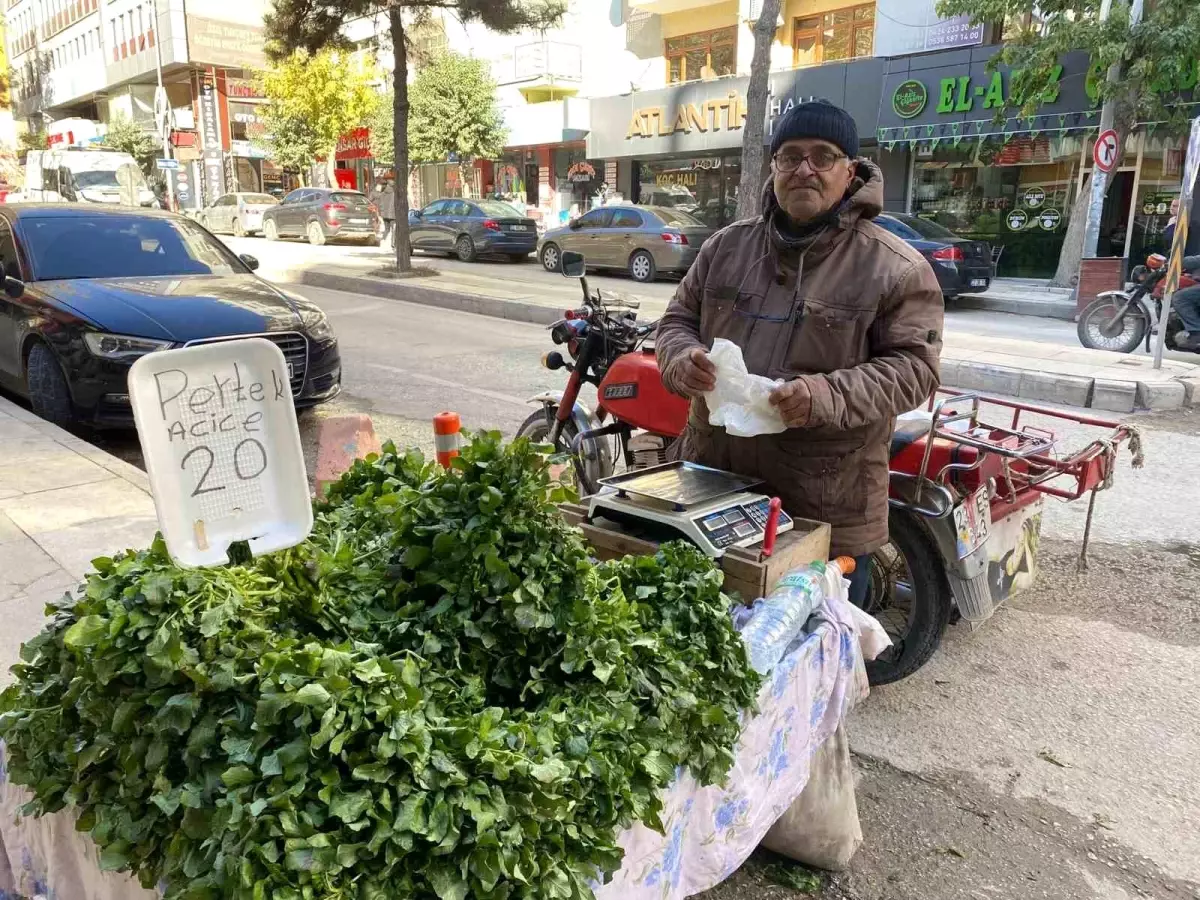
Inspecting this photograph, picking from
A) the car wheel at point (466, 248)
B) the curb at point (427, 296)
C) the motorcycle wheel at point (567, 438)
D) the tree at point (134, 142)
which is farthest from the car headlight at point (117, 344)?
the tree at point (134, 142)

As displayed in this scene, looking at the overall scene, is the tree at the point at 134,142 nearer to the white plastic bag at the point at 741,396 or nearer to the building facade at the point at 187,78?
the building facade at the point at 187,78

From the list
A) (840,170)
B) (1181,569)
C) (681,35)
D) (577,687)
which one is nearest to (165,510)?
(577,687)

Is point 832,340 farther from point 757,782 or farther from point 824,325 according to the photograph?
point 757,782

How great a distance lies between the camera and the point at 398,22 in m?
15.5

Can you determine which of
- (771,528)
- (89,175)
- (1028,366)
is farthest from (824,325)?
(89,175)

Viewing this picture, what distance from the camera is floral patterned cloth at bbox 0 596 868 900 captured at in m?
1.68

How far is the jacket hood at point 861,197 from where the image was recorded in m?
2.36

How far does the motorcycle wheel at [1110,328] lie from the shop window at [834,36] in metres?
11.1

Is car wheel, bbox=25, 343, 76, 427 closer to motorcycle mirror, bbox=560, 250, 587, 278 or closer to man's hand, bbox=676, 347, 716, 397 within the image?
motorcycle mirror, bbox=560, 250, 587, 278

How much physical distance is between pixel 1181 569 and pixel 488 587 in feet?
13.6

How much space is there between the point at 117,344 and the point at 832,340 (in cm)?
489

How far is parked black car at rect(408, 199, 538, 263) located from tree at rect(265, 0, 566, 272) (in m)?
3.19

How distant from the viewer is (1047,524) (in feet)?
16.1

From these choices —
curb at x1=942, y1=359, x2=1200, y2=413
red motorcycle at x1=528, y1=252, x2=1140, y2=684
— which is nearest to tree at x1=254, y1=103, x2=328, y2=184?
curb at x1=942, y1=359, x2=1200, y2=413
